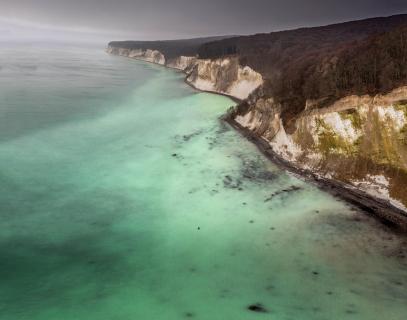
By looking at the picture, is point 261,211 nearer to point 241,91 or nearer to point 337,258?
point 337,258

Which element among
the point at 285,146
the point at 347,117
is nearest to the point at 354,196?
the point at 347,117

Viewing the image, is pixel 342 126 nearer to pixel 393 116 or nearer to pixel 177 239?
pixel 393 116

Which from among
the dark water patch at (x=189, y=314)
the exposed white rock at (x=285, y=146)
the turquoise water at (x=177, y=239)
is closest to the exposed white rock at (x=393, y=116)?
the turquoise water at (x=177, y=239)

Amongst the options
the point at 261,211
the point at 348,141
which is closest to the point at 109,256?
the point at 261,211

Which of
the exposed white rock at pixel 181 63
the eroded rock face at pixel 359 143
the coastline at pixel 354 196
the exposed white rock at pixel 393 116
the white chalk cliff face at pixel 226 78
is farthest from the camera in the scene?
the exposed white rock at pixel 181 63

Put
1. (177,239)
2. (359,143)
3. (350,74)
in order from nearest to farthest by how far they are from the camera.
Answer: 1. (177,239)
2. (359,143)
3. (350,74)

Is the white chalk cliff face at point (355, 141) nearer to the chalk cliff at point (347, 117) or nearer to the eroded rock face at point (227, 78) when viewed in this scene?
the chalk cliff at point (347, 117)
